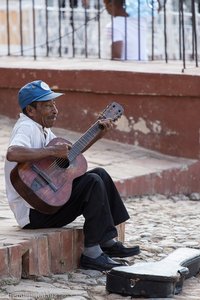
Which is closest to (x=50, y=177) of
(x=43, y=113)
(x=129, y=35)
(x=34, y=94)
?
(x=43, y=113)

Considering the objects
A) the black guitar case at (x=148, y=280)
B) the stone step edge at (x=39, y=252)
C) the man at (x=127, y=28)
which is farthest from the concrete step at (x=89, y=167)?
the man at (x=127, y=28)

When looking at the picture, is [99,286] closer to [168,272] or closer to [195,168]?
[168,272]

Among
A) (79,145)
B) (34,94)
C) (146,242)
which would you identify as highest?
(34,94)

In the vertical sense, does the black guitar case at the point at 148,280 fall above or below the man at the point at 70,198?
below

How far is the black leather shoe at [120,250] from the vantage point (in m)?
6.29

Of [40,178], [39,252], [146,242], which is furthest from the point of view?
[146,242]

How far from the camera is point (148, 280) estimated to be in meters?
5.50

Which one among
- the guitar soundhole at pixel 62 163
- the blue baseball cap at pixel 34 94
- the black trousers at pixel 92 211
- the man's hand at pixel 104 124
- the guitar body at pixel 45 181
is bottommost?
the black trousers at pixel 92 211

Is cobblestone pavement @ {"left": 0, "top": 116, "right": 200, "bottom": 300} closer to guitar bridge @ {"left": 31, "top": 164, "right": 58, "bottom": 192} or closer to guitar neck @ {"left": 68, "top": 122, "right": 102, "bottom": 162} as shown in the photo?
guitar bridge @ {"left": 31, "top": 164, "right": 58, "bottom": 192}

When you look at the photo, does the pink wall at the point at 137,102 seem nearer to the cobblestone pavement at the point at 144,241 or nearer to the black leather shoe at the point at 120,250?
the cobblestone pavement at the point at 144,241

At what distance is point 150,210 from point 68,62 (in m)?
3.03

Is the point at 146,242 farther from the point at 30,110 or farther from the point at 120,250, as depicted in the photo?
the point at 30,110

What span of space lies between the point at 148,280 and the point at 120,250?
0.81m

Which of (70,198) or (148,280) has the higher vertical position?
(70,198)
